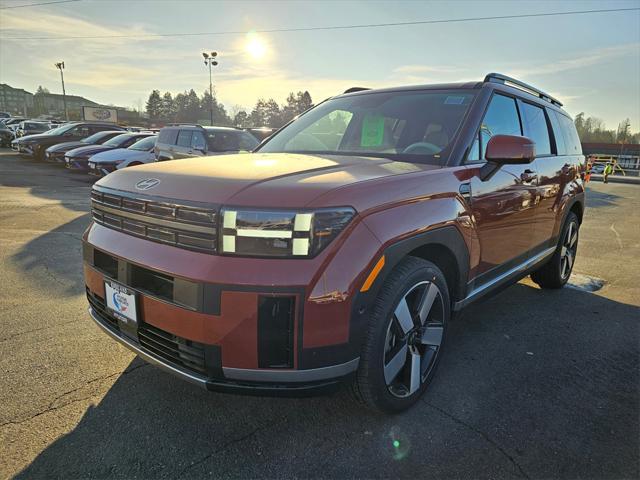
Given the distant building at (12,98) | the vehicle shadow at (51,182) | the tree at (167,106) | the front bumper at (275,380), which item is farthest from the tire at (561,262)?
the distant building at (12,98)

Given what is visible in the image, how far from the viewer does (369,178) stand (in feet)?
6.99

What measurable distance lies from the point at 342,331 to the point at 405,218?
2.13 feet

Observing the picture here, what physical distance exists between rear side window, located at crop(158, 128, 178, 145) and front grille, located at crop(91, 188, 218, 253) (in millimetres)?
8961

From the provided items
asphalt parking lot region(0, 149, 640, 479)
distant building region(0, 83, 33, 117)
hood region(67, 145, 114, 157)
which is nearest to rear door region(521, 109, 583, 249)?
asphalt parking lot region(0, 149, 640, 479)

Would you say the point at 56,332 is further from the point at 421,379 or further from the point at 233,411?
the point at 421,379

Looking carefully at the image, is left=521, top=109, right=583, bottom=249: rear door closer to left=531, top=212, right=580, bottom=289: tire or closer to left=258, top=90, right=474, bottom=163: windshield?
left=531, top=212, right=580, bottom=289: tire

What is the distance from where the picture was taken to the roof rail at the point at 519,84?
3.29 meters

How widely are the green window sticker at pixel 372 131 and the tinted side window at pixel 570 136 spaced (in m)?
2.39

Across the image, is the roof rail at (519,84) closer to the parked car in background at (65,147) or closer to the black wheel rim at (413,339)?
the black wheel rim at (413,339)

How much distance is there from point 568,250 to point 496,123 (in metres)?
2.38

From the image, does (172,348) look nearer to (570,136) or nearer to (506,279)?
(506,279)

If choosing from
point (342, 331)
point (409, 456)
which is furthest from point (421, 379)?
point (342, 331)

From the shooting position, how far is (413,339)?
2.42 metres

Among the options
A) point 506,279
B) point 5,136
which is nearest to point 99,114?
point 5,136
